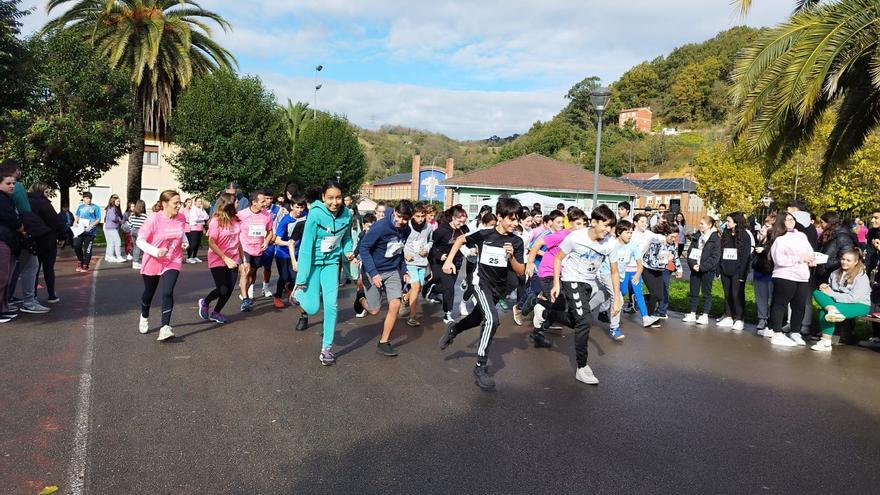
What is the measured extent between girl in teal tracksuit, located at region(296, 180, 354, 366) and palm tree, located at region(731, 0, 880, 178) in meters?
7.00

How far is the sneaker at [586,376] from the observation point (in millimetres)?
6145

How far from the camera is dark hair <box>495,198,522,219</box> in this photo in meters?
6.42

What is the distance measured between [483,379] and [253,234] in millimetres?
5169

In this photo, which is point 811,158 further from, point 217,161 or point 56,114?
point 56,114

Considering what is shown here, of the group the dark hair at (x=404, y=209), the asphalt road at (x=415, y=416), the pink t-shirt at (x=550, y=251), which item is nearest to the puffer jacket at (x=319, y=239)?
the dark hair at (x=404, y=209)

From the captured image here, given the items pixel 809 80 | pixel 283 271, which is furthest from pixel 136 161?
pixel 809 80

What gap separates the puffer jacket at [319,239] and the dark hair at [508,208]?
1.82 m

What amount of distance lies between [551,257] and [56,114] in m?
24.1

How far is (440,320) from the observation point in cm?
956

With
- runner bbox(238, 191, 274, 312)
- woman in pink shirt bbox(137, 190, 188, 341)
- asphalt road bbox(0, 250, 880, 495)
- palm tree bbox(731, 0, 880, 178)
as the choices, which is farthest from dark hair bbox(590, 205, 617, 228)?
runner bbox(238, 191, 274, 312)

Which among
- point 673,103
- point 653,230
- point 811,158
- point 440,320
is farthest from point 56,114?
point 673,103

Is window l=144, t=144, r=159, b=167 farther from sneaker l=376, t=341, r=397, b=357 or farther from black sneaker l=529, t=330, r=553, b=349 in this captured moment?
black sneaker l=529, t=330, r=553, b=349

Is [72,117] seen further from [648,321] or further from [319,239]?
[648,321]

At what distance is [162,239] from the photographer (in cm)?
736
